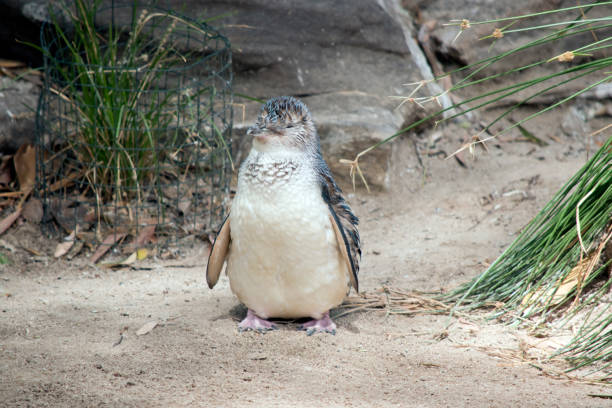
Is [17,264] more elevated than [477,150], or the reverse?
[477,150]

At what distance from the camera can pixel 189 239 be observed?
17.0 ft

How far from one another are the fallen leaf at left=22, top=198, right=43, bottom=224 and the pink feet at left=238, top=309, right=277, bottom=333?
237 cm

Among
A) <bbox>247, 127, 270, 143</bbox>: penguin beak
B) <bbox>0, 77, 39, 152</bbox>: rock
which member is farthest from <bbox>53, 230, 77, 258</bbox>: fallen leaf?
<bbox>247, 127, 270, 143</bbox>: penguin beak

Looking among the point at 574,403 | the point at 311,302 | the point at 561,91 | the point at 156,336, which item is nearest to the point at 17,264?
the point at 156,336

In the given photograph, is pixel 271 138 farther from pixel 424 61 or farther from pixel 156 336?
pixel 424 61

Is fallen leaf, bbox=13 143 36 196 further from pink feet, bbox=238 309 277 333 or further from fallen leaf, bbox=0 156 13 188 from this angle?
pink feet, bbox=238 309 277 333

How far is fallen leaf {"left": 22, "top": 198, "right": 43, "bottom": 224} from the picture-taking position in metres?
5.17

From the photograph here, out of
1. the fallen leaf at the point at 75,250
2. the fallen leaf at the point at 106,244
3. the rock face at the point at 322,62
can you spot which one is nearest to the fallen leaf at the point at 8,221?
the fallen leaf at the point at 75,250

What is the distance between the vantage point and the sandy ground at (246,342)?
109 inches

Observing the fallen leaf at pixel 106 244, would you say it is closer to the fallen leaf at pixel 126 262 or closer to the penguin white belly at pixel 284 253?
the fallen leaf at pixel 126 262

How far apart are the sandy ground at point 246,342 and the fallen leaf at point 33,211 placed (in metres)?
0.11

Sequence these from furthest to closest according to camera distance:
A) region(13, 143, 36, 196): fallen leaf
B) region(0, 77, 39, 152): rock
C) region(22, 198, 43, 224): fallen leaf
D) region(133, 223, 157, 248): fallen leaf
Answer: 1. region(0, 77, 39, 152): rock
2. region(13, 143, 36, 196): fallen leaf
3. region(22, 198, 43, 224): fallen leaf
4. region(133, 223, 157, 248): fallen leaf

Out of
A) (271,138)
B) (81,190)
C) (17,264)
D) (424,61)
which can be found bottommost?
(17,264)

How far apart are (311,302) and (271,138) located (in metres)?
0.85
